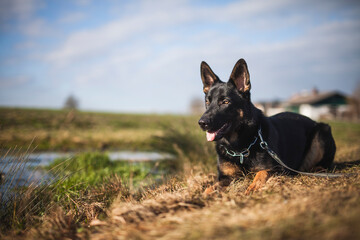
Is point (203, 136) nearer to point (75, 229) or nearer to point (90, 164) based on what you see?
point (90, 164)

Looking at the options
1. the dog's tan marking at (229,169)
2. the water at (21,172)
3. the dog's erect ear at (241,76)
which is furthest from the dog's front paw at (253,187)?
the water at (21,172)

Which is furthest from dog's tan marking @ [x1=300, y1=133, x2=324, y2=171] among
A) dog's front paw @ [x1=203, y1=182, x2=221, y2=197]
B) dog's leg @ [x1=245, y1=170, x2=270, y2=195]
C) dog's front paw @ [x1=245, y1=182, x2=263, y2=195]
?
dog's front paw @ [x1=203, y1=182, x2=221, y2=197]

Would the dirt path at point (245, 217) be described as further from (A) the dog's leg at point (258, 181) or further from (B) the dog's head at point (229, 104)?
(B) the dog's head at point (229, 104)

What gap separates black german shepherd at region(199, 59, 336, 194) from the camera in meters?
3.45

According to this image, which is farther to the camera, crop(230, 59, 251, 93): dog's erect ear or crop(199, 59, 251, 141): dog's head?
crop(230, 59, 251, 93): dog's erect ear

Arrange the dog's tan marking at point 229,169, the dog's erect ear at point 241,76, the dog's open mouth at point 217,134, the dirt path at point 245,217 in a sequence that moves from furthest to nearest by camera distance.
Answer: the dog's erect ear at point 241,76 < the dog's tan marking at point 229,169 < the dog's open mouth at point 217,134 < the dirt path at point 245,217

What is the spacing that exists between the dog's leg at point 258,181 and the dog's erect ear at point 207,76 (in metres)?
1.77

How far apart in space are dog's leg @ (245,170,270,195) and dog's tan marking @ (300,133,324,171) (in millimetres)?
1672

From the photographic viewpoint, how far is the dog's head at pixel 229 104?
3.44m

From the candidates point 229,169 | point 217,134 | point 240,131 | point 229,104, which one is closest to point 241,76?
point 229,104

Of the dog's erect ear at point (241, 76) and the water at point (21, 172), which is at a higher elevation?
the dog's erect ear at point (241, 76)

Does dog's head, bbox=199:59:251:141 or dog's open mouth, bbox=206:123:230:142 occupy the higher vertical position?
dog's head, bbox=199:59:251:141

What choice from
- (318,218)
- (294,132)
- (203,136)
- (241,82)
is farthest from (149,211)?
(203,136)

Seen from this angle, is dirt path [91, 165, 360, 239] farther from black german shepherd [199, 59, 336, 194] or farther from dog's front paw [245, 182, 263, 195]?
black german shepherd [199, 59, 336, 194]
